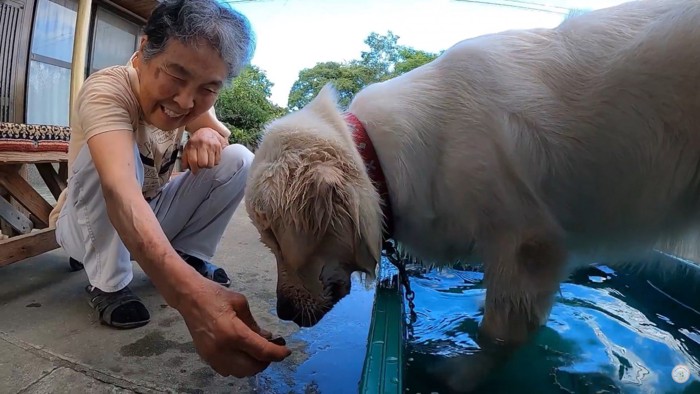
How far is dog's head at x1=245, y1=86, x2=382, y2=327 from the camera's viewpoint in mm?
1476

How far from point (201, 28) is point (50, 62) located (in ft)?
20.7

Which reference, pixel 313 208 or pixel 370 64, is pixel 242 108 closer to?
pixel 370 64

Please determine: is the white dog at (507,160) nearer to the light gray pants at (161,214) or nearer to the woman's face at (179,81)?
the woman's face at (179,81)

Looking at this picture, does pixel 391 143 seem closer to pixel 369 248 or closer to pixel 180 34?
pixel 369 248

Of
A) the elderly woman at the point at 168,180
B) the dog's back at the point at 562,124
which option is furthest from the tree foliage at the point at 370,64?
the dog's back at the point at 562,124

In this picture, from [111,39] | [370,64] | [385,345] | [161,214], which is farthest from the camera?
[370,64]

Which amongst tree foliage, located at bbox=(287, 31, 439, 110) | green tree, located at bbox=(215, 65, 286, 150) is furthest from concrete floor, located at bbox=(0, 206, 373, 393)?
green tree, located at bbox=(215, 65, 286, 150)

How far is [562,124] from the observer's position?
5.06ft

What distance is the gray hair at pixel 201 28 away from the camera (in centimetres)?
174

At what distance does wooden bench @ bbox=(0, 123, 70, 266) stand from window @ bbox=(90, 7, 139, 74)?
4.67 m

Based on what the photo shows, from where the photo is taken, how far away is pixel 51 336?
2.01 metres

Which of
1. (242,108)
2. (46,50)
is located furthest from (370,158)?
(242,108)

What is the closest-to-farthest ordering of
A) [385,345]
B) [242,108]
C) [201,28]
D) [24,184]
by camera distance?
[385,345]
[201,28]
[24,184]
[242,108]

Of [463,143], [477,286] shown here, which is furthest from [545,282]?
[477,286]
